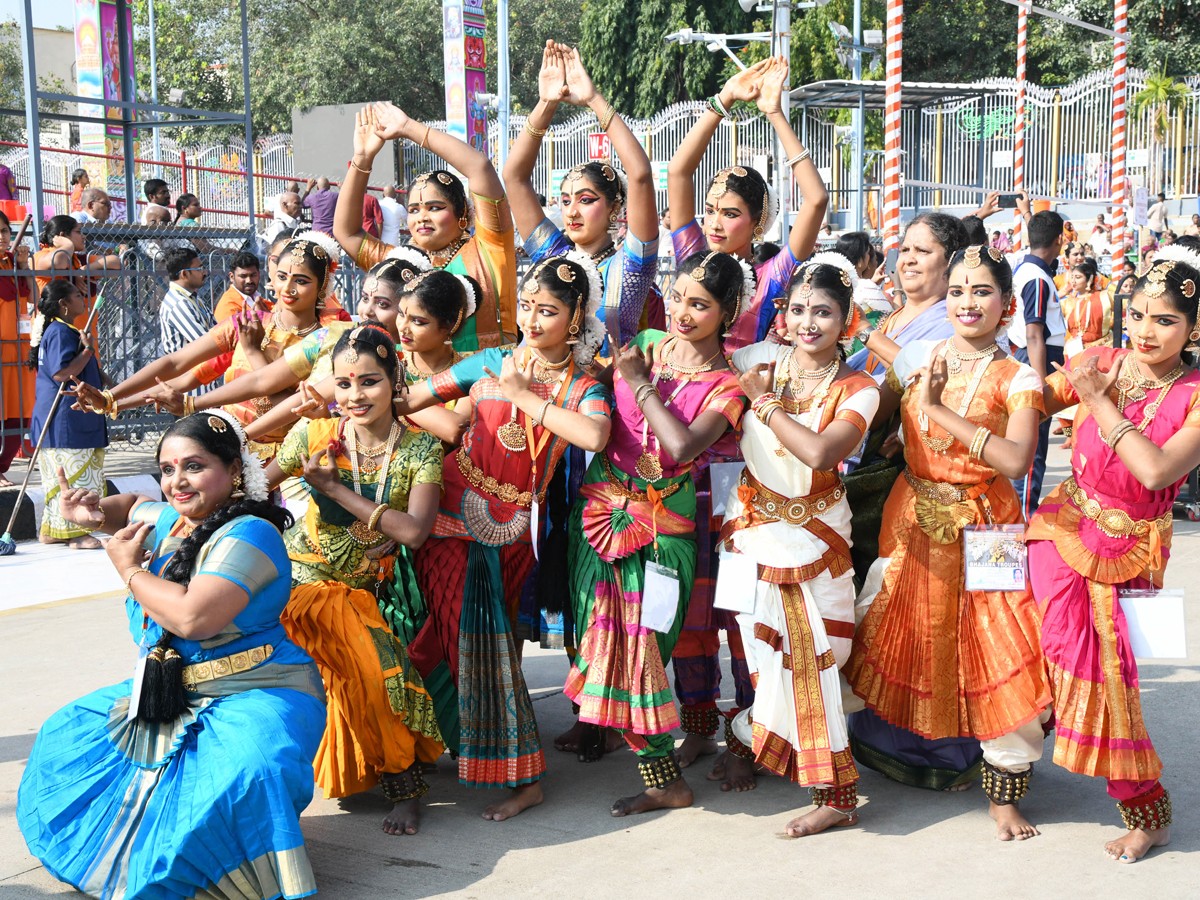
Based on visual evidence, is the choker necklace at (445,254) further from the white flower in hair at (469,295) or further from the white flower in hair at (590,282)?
the white flower in hair at (590,282)

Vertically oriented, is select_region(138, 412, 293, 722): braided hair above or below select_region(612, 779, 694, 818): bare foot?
above

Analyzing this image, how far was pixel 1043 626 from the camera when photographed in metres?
3.74

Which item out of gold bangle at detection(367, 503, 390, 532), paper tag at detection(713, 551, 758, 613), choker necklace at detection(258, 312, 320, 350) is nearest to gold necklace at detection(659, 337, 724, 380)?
paper tag at detection(713, 551, 758, 613)

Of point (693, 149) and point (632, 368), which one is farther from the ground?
point (693, 149)

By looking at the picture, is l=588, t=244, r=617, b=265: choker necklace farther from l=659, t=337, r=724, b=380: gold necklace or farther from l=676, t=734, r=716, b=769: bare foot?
l=676, t=734, r=716, b=769: bare foot

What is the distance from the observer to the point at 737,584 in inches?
153

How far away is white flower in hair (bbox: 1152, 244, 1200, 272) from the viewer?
12.2 feet

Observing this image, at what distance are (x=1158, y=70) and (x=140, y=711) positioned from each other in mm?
29123

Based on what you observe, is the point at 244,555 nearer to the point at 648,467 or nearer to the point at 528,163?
the point at 648,467

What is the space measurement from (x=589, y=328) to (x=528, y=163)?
116cm

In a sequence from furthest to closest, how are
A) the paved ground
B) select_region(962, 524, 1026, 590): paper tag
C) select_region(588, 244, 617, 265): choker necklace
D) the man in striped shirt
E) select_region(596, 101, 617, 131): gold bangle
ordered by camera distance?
the man in striped shirt < select_region(588, 244, 617, 265): choker necklace < select_region(596, 101, 617, 131): gold bangle < select_region(962, 524, 1026, 590): paper tag < the paved ground

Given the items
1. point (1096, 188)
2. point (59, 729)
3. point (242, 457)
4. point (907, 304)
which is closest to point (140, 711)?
point (59, 729)

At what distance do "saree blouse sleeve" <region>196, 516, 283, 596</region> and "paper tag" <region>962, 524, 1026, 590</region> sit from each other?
191 centimetres

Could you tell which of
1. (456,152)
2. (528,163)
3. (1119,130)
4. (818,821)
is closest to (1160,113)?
(1119,130)
